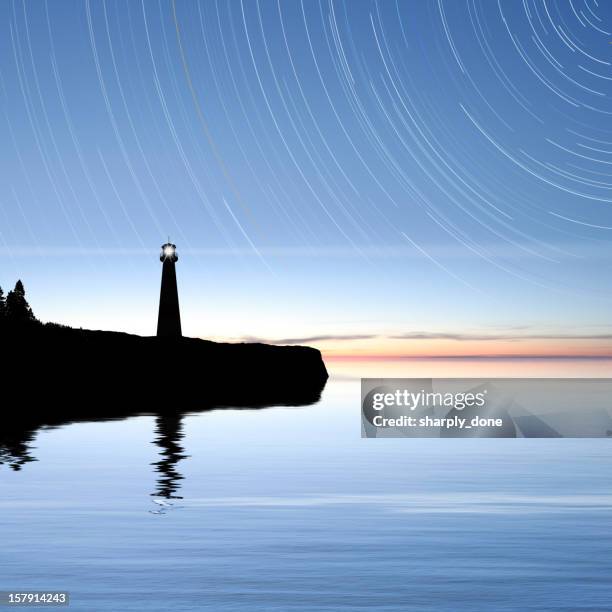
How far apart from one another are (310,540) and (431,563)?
345 cm

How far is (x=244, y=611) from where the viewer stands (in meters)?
16.5

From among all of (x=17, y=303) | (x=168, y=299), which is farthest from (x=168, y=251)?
(x=17, y=303)

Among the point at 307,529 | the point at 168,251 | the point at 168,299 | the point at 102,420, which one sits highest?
the point at 168,251

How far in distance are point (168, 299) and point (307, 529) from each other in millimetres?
86271

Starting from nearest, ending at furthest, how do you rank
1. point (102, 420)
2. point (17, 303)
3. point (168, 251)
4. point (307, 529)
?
point (307, 529), point (102, 420), point (168, 251), point (17, 303)

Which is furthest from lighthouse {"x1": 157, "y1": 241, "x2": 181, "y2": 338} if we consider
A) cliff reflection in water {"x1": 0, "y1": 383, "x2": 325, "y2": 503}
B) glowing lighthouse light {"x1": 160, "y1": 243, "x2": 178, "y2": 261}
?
cliff reflection in water {"x1": 0, "y1": 383, "x2": 325, "y2": 503}

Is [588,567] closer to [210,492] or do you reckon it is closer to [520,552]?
[520,552]

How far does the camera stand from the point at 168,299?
109688 mm

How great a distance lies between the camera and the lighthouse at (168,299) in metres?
109

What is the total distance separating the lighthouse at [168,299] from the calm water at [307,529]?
61660mm

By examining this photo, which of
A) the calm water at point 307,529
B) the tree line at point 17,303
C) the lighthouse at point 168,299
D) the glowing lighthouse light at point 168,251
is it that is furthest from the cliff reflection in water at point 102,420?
the tree line at point 17,303

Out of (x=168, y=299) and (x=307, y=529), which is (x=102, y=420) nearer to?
(x=168, y=299)

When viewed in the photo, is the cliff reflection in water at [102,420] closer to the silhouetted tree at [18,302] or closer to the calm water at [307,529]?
the calm water at [307,529]

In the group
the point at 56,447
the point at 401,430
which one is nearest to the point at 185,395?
the point at 401,430
